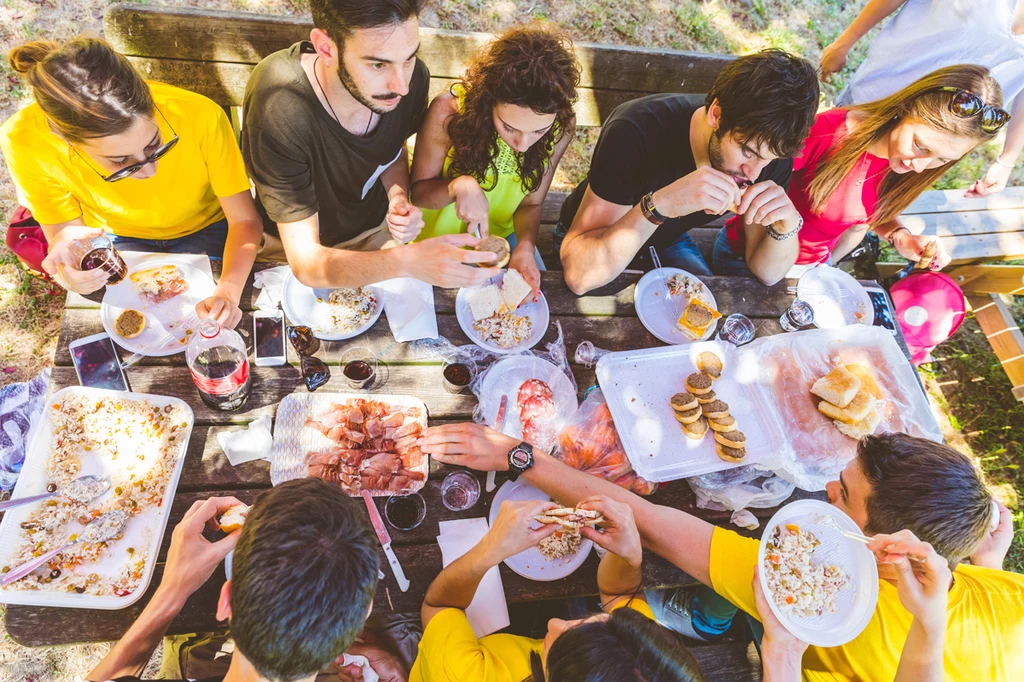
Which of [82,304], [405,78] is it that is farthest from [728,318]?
[82,304]

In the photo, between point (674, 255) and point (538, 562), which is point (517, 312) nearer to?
point (538, 562)

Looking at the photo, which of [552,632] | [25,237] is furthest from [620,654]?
[25,237]

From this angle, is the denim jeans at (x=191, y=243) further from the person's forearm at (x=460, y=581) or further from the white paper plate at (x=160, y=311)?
the person's forearm at (x=460, y=581)

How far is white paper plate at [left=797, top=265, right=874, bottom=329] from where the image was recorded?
2814mm

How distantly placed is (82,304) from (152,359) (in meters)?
0.39

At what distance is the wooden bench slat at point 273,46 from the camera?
2566mm

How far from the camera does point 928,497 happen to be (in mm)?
1954

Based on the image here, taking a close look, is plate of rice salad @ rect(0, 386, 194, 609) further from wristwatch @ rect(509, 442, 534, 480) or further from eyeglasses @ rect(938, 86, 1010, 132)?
eyeglasses @ rect(938, 86, 1010, 132)

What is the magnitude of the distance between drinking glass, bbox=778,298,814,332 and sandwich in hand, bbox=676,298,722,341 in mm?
427

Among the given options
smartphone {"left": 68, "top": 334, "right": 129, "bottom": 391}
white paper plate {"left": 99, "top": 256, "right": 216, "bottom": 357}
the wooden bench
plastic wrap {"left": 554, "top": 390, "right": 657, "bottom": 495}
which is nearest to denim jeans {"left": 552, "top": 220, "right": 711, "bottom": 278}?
the wooden bench

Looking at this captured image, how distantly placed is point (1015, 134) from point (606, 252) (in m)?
→ 3.15

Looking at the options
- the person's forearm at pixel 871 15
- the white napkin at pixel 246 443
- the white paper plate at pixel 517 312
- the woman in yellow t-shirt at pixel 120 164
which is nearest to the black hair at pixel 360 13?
the woman in yellow t-shirt at pixel 120 164

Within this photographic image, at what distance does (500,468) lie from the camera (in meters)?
2.11

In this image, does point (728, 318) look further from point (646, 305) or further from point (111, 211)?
point (111, 211)
